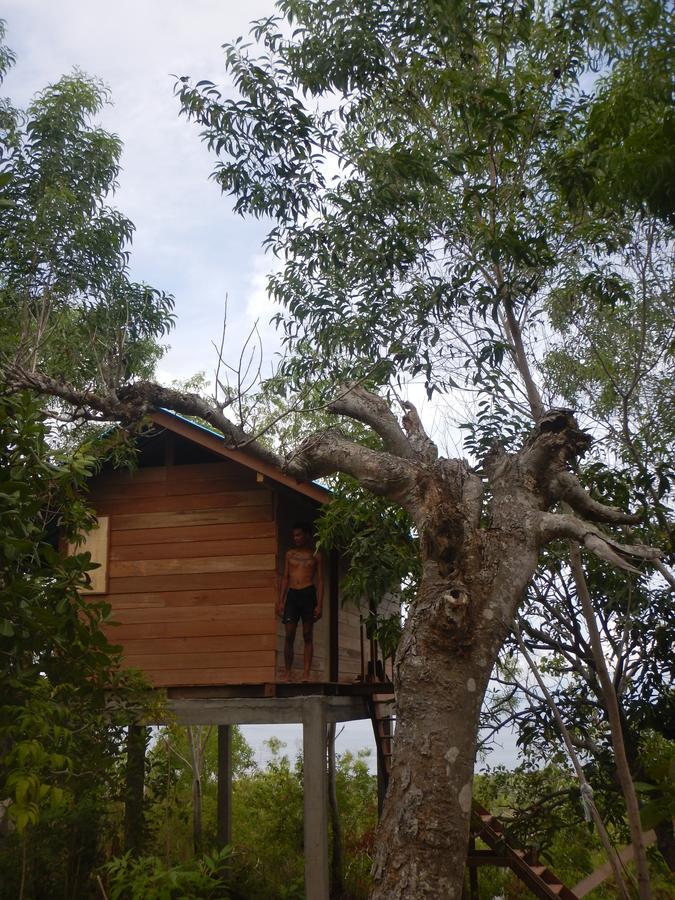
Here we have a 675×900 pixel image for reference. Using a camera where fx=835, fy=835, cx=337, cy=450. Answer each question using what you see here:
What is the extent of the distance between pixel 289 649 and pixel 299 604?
534 mm

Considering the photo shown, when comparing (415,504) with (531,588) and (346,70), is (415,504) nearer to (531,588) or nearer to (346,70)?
(531,588)

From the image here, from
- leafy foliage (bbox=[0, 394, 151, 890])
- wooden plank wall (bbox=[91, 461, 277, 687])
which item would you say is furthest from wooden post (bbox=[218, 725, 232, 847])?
leafy foliage (bbox=[0, 394, 151, 890])

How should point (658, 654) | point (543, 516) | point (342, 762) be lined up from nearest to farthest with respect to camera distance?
1. point (543, 516)
2. point (658, 654)
3. point (342, 762)

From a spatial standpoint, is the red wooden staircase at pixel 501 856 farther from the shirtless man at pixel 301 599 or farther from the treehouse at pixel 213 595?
the shirtless man at pixel 301 599

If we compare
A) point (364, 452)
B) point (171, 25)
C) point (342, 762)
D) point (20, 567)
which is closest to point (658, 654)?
point (364, 452)

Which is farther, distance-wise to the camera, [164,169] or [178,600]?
[164,169]

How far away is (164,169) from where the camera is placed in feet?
41.5

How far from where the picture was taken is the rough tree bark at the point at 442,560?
5.07 meters

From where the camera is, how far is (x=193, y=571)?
34.1 ft

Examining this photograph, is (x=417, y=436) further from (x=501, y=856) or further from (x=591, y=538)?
(x=501, y=856)

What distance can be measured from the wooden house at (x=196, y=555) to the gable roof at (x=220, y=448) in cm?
1

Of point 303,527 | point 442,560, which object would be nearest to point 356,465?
point 442,560

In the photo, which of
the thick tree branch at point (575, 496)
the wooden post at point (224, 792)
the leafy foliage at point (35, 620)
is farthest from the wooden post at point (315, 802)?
the wooden post at point (224, 792)

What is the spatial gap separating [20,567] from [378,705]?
23.4 ft
